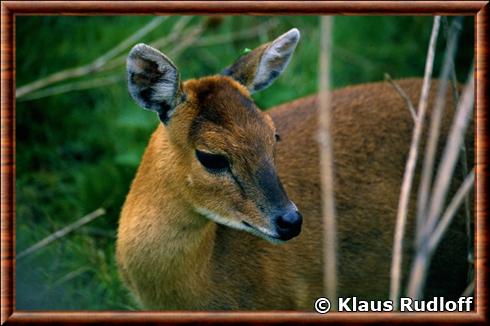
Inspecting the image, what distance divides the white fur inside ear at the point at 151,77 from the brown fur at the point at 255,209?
0.10 metres

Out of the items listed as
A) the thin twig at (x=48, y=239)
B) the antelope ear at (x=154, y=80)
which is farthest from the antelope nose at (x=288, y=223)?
the thin twig at (x=48, y=239)

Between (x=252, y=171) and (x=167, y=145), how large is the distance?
1.51 ft

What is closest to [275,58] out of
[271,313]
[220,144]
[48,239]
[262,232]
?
[220,144]

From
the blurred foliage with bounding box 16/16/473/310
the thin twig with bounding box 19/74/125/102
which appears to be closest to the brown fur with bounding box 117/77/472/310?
the blurred foliage with bounding box 16/16/473/310

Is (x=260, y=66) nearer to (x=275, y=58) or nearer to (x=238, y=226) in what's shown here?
(x=275, y=58)

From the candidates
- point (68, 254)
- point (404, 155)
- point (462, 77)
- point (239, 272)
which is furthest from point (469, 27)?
point (68, 254)

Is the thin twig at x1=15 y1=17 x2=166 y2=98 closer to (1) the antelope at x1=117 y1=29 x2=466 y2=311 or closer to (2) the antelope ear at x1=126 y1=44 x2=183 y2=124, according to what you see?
(1) the antelope at x1=117 y1=29 x2=466 y2=311

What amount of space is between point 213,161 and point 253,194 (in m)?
0.22

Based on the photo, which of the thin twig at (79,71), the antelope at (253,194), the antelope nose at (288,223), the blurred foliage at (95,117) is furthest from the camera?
the thin twig at (79,71)

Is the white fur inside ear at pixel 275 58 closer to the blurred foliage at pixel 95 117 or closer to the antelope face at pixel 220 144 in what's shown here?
the antelope face at pixel 220 144

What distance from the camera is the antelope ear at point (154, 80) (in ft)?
11.8

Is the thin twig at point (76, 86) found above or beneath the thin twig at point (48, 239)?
above

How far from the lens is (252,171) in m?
3.64

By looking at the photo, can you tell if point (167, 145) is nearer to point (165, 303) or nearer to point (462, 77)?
point (165, 303)
